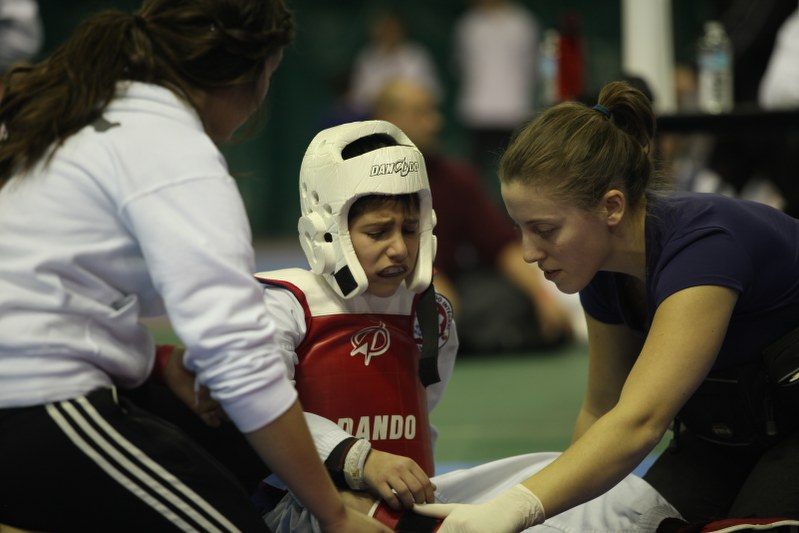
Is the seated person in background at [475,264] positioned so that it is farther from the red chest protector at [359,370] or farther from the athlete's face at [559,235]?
the athlete's face at [559,235]

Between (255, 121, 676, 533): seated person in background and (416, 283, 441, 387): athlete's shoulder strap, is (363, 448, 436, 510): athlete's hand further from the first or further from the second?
(416, 283, 441, 387): athlete's shoulder strap

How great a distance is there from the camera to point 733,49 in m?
7.88

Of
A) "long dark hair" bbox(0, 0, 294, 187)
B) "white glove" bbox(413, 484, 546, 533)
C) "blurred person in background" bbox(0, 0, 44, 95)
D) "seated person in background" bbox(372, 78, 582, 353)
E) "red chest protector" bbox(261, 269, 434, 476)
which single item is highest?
"long dark hair" bbox(0, 0, 294, 187)

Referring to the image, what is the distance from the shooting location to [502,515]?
286cm

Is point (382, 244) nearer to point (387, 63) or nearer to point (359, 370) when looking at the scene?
point (359, 370)

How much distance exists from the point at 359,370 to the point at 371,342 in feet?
0.32

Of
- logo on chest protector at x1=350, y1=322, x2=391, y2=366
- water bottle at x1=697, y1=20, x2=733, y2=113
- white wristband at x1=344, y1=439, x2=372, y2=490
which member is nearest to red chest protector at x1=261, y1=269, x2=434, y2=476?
logo on chest protector at x1=350, y1=322, x2=391, y2=366

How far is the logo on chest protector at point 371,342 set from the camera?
11.2 ft

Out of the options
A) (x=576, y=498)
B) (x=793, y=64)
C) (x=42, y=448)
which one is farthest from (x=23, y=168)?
(x=793, y=64)

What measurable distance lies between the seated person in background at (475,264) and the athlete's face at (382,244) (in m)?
4.76

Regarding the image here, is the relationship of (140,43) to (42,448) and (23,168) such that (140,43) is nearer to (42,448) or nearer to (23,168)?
(23,168)

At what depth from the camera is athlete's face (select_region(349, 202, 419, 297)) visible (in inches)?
133

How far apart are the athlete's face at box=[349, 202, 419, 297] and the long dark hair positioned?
2.30 feet

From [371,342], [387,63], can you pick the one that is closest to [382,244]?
[371,342]
